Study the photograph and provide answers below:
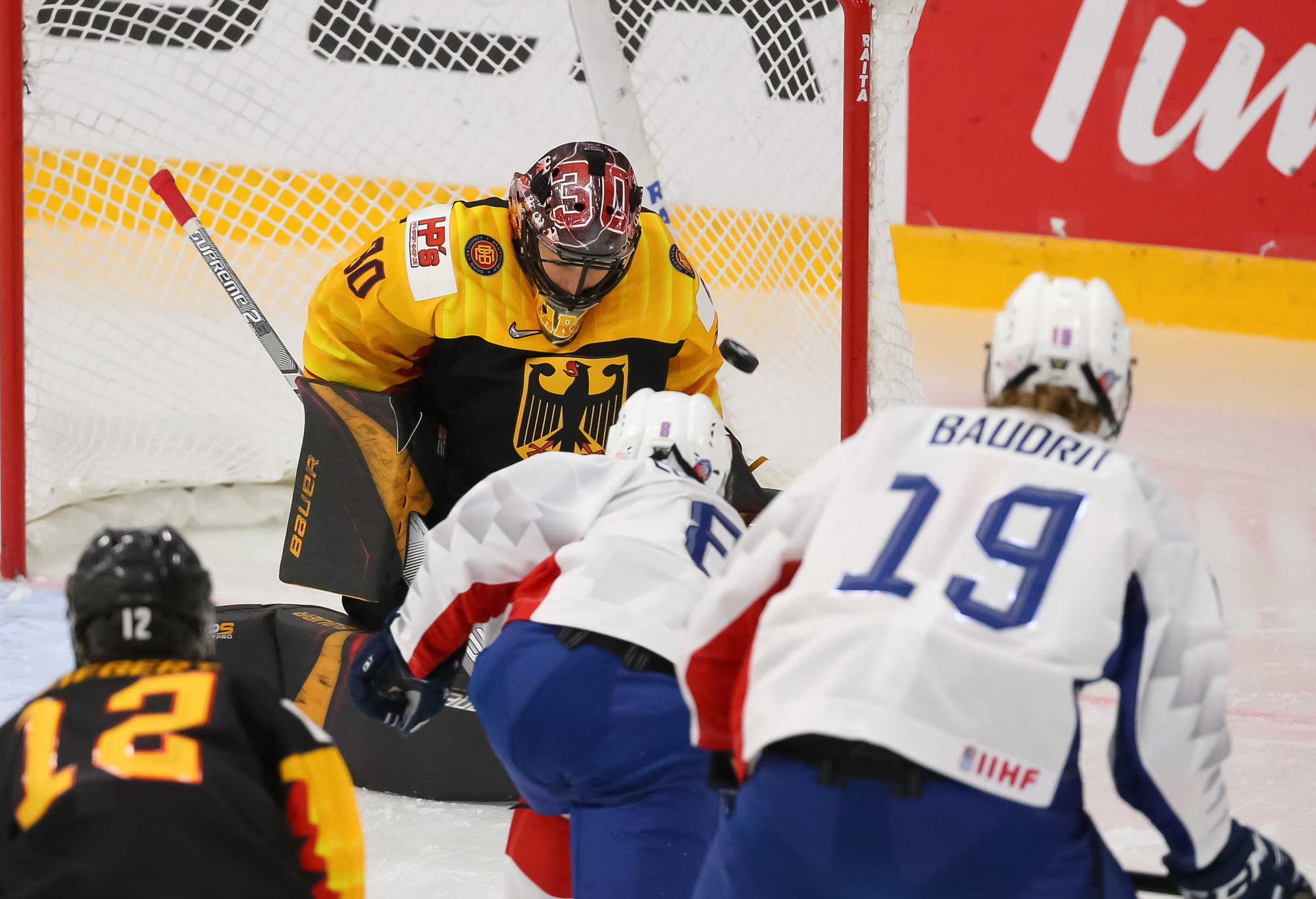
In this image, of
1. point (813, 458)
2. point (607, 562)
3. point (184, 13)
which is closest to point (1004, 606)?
point (607, 562)

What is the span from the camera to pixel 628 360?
3.00 meters

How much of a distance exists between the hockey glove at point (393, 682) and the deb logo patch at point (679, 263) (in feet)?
3.85

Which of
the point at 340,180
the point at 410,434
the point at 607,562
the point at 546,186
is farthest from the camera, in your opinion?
the point at 340,180

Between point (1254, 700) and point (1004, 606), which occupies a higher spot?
point (1004, 606)

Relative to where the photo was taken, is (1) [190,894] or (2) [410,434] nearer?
(1) [190,894]

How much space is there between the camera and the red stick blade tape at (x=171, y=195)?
320 cm

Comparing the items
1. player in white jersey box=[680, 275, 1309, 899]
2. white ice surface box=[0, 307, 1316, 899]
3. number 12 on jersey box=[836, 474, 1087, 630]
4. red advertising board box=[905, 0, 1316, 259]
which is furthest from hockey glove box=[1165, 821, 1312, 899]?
red advertising board box=[905, 0, 1316, 259]

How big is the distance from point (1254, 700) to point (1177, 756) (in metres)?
2.32

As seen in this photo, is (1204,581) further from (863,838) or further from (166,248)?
(166,248)

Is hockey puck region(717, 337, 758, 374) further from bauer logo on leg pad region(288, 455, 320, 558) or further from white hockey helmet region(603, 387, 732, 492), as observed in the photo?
white hockey helmet region(603, 387, 732, 492)

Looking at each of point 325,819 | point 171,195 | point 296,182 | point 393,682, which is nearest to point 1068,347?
point 325,819

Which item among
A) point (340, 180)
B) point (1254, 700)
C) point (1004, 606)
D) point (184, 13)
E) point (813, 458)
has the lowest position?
point (1254, 700)

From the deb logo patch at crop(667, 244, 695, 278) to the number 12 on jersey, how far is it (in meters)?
1.79

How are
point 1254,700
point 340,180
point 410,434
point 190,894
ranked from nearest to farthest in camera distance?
point 190,894
point 410,434
point 1254,700
point 340,180
